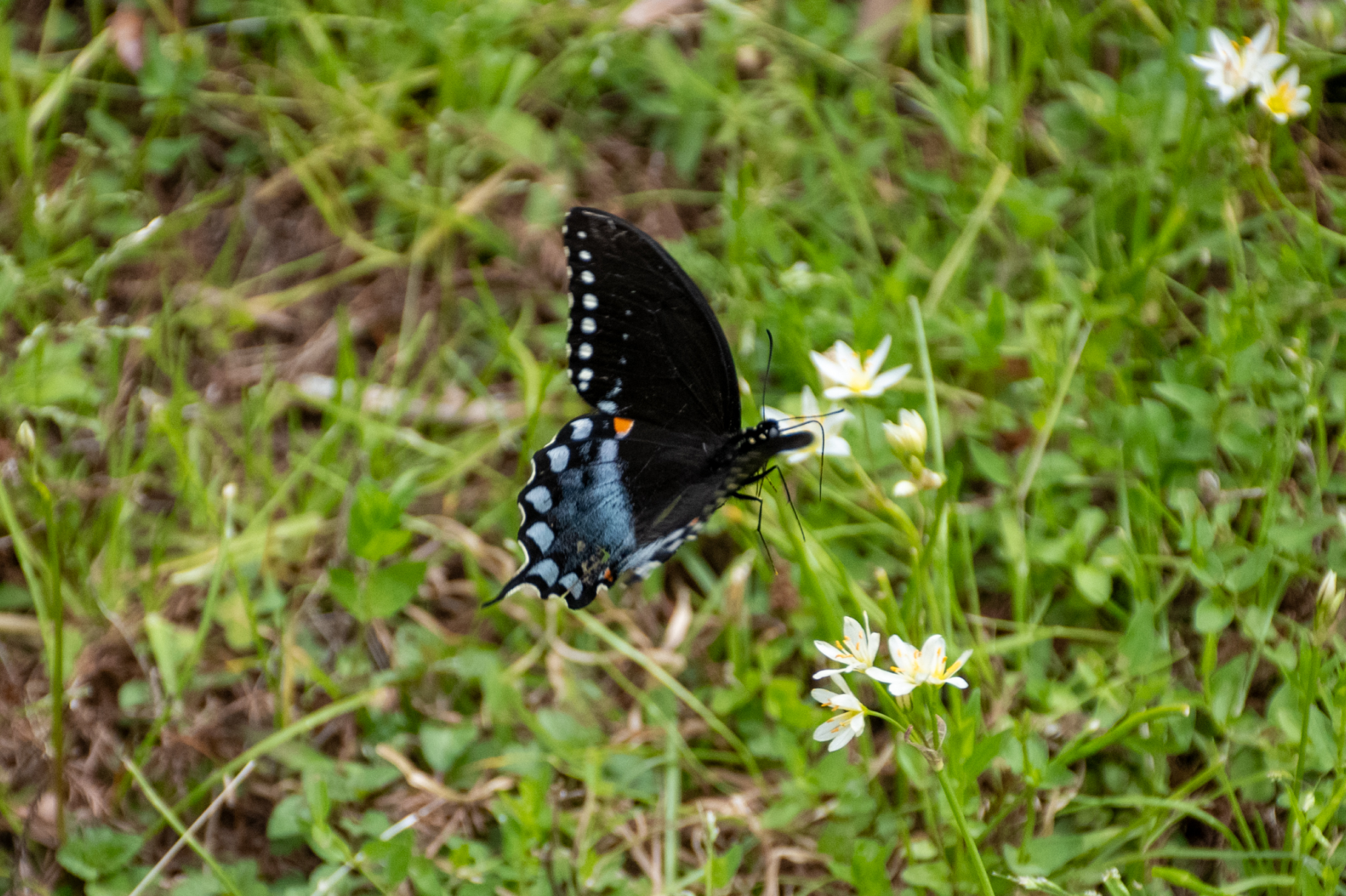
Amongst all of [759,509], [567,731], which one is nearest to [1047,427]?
[759,509]

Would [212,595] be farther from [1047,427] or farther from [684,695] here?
[1047,427]

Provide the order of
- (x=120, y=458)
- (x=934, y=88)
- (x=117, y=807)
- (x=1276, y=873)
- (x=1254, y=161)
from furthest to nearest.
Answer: (x=934, y=88)
(x=120, y=458)
(x=1254, y=161)
(x=117, y=807)
(x=1276, y=873)

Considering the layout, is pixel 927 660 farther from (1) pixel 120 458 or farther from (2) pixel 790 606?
(1) pixel 120 458

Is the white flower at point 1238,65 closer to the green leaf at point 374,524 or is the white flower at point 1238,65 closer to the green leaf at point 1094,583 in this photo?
the green leaf at point 1094,583

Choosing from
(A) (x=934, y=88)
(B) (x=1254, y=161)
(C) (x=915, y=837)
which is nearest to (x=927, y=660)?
(C) (x=915, y=837)

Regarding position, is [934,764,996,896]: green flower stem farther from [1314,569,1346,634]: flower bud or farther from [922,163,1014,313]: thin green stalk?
[922,163,1014,313]: thin green stalk

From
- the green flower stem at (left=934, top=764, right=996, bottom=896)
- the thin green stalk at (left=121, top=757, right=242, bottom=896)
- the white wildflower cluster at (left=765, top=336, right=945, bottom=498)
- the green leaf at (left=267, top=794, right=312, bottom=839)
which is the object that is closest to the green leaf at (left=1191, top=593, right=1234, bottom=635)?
the white wildflower cluster at (left=765, top=336, right=945, bottom=498)
